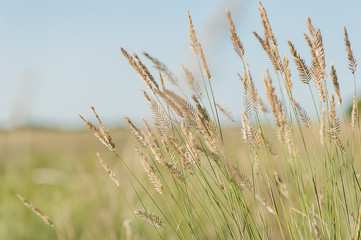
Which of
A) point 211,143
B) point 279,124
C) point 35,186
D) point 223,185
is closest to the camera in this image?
point 279,124

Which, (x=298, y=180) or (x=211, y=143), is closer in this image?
(x=211, y=143)

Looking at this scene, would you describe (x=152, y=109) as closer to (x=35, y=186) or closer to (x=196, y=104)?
(x=196, y=104)

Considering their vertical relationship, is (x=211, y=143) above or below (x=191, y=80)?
below

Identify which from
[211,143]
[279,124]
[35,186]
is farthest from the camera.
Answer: [35,186]

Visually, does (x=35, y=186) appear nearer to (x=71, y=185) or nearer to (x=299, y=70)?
(x=71, y=185)

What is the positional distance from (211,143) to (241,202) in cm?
26

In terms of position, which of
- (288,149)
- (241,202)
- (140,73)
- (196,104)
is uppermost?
(140,73)

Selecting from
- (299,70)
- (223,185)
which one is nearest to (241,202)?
(223,185)

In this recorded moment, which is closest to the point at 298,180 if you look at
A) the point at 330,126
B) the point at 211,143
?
the point at 330,126

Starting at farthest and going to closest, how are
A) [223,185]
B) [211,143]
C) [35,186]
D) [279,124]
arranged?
[35,186], [223,185], [211,143], [279,124]

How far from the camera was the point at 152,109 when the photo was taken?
5.00 feet

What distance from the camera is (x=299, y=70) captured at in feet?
4.82

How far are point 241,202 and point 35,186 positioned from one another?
4.22 m

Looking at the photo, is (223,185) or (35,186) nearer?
(223,185)
